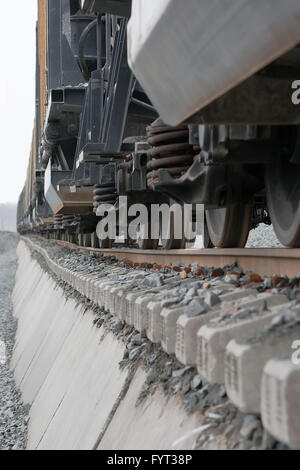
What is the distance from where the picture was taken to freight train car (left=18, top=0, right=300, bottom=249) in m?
1.96

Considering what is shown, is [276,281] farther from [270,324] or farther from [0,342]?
[0,342]

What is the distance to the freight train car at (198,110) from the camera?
6.43ft

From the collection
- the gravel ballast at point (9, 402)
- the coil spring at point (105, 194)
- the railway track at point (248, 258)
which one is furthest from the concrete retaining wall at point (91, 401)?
the coil spring at point (105, 194)

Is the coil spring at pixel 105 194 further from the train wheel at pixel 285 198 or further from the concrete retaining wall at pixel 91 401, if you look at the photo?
the train wheel at pixel 285 198

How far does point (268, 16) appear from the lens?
1.73 m

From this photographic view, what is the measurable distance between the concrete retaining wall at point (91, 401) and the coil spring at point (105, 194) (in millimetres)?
1247

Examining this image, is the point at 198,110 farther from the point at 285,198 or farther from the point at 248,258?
the point at 248,258

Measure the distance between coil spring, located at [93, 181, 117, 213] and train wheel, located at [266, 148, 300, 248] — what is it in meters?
3.40

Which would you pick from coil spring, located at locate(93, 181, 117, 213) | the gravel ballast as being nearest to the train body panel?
the gravel ballast

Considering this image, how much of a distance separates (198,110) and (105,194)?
5718 millimetres

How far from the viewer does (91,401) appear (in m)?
3.65

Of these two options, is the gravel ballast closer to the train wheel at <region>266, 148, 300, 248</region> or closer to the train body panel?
the train wheel at <region>266, 148, 300, 248</region>

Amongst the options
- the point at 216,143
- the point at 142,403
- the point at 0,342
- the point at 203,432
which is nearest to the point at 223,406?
the point at 203,432

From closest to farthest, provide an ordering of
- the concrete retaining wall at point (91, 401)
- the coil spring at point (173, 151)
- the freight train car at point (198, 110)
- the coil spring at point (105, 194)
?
the freight train car at point (198, 110)
the concrete retaining wall at point (91, 401)
the coil spring at point (173, 151)
the coil spring at point (105, 194)
